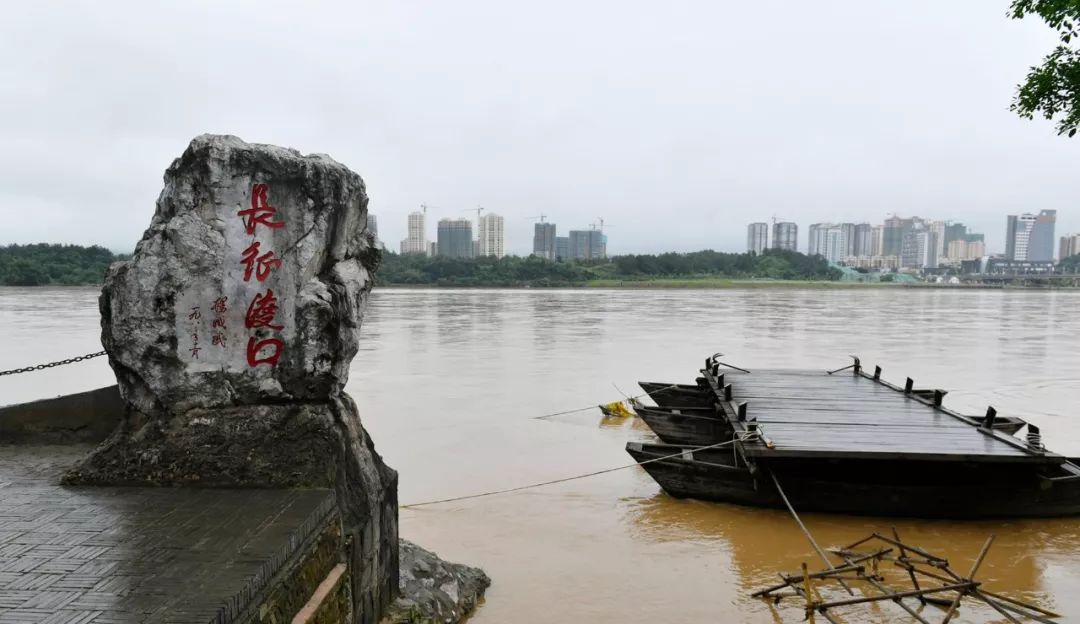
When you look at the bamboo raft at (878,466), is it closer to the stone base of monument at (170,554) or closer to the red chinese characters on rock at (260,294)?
the stone base of monument at (170,554)

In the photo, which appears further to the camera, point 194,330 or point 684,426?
point 684,426

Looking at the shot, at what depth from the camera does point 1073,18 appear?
4.39 m

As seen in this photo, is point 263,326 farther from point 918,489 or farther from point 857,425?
point 857,425

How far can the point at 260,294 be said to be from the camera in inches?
163

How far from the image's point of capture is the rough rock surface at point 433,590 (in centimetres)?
449

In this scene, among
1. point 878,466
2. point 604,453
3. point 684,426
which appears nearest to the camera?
point 878,466

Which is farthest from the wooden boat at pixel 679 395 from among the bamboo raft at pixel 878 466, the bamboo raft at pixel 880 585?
the bamboo raft at pixel 880 585

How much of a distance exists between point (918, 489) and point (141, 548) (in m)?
6.60

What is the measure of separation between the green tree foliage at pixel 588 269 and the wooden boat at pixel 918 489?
62.3 meters

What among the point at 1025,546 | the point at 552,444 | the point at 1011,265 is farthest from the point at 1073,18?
the point at 1011,265

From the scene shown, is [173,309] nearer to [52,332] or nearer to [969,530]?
[969,530]

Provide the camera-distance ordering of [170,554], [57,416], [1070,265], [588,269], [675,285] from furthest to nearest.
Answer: [1070,265] < [588,269] < [675,285] < [57,416] < [170,554]

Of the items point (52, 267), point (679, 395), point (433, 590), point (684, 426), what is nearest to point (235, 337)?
point (433, 590)

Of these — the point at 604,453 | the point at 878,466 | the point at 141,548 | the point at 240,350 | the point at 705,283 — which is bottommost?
the point at 604,453
